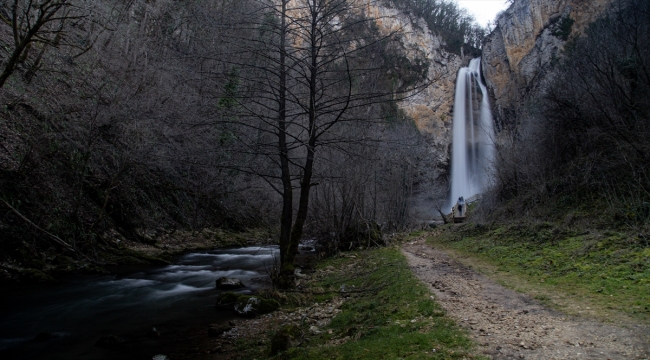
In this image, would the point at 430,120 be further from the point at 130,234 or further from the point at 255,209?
the point at 130,234

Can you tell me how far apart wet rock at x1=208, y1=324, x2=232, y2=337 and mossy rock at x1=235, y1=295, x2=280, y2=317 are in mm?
639

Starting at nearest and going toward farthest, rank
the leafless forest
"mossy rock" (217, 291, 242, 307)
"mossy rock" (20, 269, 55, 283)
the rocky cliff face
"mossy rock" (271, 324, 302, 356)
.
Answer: "mossy rock" (271, 324, 302, 356)
the leafless forest
"mossy rock" (217, 291, 242, 307)
"mossy rock" (20, 269, 55, 283)
the rocky cliff face

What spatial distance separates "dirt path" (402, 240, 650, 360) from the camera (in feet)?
12.6

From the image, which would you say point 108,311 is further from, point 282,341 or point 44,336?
point 282,341

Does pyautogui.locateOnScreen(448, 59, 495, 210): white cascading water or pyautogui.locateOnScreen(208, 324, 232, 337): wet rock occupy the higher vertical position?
pyautogui.locateOnScreen(448, 59, 495, 210): white cascading water

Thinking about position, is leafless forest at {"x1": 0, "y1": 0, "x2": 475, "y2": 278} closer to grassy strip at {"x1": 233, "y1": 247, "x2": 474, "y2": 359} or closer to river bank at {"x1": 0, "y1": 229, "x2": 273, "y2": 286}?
river bank at {"x1": 0, "y1": 229, "x2": 273, "y2": 286}

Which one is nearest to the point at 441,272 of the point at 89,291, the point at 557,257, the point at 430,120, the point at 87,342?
the point at 557,257

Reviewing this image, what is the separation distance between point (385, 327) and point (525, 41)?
144 ft

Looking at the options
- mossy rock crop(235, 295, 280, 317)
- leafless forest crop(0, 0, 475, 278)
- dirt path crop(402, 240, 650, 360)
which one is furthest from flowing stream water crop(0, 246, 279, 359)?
dirt path crop(402, 240, 650, 360)

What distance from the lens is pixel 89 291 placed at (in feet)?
33.7

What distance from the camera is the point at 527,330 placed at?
4.59 m

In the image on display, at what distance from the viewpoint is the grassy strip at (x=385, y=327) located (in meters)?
4.31

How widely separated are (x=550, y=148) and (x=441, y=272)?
8.99 metres

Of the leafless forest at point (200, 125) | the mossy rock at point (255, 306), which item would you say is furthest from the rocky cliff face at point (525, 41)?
the mossy rock at point (255, 306)
